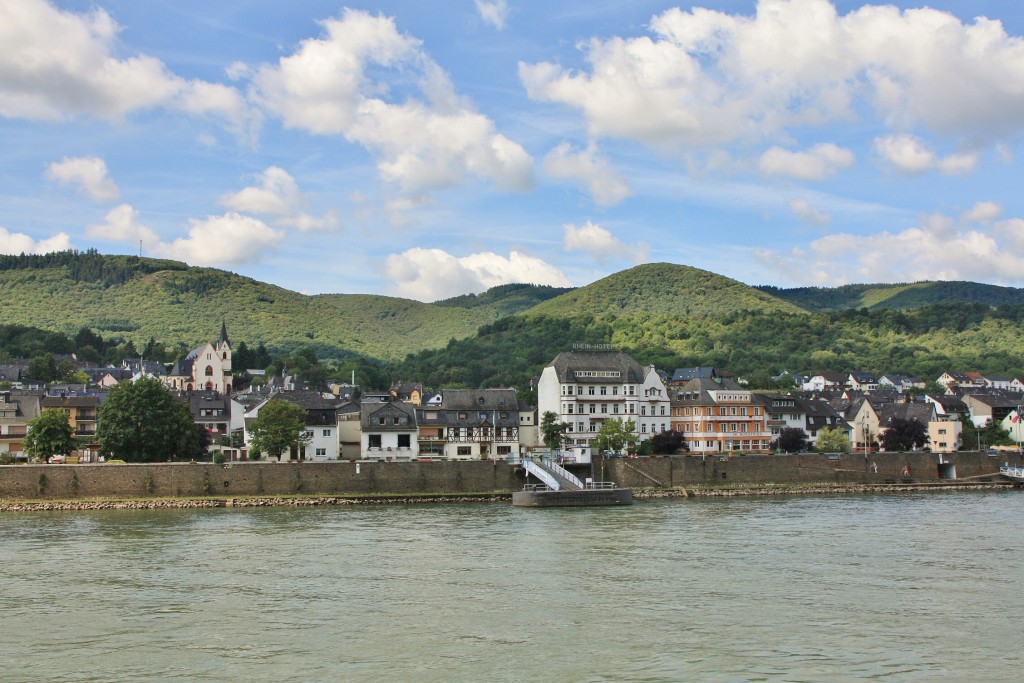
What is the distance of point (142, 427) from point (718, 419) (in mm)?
45997

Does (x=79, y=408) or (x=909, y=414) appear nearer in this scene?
(x=79, y=408)

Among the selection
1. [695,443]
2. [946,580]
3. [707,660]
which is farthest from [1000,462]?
[707,660]

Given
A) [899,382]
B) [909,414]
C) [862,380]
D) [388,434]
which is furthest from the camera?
[899,382]

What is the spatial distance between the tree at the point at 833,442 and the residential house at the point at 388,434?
36.8 m

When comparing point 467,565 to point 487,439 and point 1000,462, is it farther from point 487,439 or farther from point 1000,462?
point 1000,462

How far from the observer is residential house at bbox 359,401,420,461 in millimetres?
80500

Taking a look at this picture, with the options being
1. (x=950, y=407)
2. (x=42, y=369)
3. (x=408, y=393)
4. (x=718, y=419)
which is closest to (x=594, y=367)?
(x=718, y=419)

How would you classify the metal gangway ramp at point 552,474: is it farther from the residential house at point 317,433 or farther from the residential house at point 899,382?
the residential house at point 899,382

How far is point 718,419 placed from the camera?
90.4 meters

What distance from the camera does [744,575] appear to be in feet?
130

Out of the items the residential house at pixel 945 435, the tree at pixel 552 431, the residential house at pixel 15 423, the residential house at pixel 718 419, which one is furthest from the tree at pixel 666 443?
the residential house at pixel 15 423

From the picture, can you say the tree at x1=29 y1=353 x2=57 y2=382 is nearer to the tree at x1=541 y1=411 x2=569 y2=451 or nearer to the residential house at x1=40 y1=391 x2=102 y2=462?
the residential house at x1=40 y1=391 x2=102 y2=462

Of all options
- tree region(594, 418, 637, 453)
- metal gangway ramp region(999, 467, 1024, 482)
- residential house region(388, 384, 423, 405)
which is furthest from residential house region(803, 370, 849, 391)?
tree region(594, 418, 637, 453)

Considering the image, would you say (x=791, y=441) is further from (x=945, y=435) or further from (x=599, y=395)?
(x=945, y=435)
